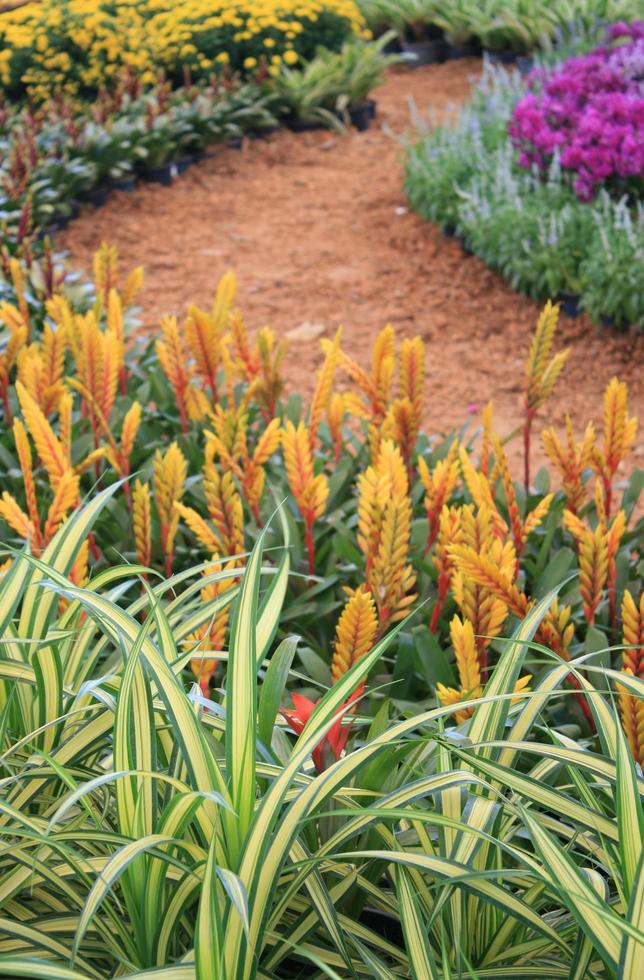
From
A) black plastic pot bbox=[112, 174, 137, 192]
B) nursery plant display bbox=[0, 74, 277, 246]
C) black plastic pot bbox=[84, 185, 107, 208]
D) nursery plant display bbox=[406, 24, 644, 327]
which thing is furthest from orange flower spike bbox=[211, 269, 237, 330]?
black plastic pot bbox=[112, 174, 137, 192]

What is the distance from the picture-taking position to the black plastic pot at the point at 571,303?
5250 millimetres

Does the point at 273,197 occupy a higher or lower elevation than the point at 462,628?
lower

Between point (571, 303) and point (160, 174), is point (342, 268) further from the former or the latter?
point (160, 174)

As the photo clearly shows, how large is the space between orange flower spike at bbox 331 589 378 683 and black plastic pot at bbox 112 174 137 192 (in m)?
6.22

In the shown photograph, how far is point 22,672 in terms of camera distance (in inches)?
61.7

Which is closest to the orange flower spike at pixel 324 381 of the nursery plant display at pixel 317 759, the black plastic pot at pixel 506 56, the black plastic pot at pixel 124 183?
the nursery plant display at pixel 317 759

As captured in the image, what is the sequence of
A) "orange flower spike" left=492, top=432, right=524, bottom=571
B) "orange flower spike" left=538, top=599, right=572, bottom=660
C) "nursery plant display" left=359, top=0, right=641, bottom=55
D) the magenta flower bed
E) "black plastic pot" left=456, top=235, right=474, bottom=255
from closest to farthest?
"orange flower spike" left=538, top=599, right=572, bottom=660 < "orange flower spike" left=492, top=432, right=524, bottom=571 < the magenta flower bed < "black plastic pot" left=456, top=235, right=474, bottom=255 < "nursery plant display" left=359, top=0, right=641, bottom=55

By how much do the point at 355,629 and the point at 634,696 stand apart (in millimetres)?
401

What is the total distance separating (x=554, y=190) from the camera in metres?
5.66

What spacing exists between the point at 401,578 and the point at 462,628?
0.29 metres

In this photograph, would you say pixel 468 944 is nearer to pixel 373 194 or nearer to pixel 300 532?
pixel 300 532

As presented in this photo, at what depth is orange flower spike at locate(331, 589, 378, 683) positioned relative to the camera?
1536 millimetres

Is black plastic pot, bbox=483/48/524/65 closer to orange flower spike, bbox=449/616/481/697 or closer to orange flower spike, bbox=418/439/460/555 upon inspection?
orange flower spike, bbox=418/439/460/555

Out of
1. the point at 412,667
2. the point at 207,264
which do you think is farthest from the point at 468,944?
the point at 207,264
